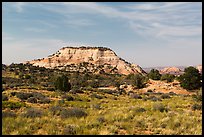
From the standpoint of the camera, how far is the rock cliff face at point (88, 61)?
437 ft

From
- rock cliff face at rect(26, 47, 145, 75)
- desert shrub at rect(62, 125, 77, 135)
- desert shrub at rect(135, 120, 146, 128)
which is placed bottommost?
desert shrub at rect(135, 120, 146, 128)

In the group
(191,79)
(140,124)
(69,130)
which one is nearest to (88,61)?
(191,79)

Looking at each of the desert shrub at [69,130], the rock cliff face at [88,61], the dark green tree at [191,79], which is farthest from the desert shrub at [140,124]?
the rock cliff face at [88,61]

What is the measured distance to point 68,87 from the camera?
1428 inches

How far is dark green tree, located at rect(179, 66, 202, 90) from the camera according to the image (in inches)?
1927

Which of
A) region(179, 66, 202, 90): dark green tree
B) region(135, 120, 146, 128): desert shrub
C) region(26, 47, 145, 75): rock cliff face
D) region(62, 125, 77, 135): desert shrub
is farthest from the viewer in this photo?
region(26, 47, 145, 75): rock cliff face

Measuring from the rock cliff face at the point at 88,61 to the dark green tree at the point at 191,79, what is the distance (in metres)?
77.0

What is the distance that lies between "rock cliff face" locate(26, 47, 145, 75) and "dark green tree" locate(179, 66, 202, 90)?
76990 millimetres

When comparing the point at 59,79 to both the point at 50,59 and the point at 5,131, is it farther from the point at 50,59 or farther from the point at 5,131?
the point at 50,59

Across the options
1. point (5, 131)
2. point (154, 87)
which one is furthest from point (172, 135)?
point (154, 87)

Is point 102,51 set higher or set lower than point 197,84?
higher

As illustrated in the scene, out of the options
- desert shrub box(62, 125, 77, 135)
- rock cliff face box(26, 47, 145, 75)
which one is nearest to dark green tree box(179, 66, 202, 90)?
desert shrub box(62, 125, 77, 135)

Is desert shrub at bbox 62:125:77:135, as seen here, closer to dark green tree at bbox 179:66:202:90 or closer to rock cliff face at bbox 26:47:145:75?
dark green tree at bbox 179:66:202:90

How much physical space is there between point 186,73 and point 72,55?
11092cm
